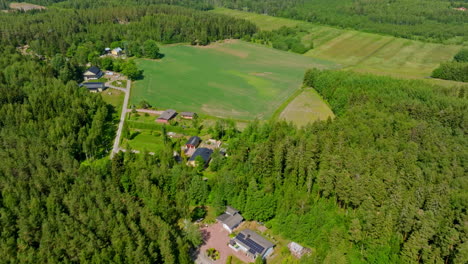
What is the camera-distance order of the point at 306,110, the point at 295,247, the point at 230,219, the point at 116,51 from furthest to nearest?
the point at 116,51 → the point at 306,110 → the point at 230,219 → the point at 295,247

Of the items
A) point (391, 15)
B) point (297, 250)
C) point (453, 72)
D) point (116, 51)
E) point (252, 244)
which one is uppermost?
point (391, 15)

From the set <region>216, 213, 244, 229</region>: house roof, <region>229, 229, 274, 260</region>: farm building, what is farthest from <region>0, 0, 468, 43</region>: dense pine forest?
<region>229, 229, 274, 260</region>: farm building

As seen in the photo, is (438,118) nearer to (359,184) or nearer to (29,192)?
(359,184)

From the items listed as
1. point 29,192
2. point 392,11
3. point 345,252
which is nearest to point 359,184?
point 345,252

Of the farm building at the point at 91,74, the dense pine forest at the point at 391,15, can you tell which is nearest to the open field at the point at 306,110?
the farm building at the point at 91,74

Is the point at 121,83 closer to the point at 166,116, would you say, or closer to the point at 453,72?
the point at 166,116

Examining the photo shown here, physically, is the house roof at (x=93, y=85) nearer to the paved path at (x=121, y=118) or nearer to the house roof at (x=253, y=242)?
the paved path at (x=121, y=118)

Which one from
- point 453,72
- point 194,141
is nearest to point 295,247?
point 194,141
